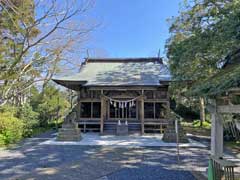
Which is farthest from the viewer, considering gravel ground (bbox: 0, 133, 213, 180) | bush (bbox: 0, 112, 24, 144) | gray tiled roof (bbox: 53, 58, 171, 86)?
gray tiled roof (bbox: 53, 58, 171, 86)

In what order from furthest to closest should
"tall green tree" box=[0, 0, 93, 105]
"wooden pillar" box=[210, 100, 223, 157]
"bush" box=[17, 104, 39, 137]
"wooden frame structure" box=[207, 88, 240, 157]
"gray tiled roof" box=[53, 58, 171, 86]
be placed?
"gray tiled roof" box=[53, 58, 171, 86], "bush" box=[17, 104, 39, 137], "tall green tree" box=[0, 0, 93, 105], "wooden pillar" box=[210, 100, 223, 157], "wooden frame structure" box=[207, 88, 240, 157]

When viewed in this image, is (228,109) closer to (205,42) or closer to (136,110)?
(205,42)

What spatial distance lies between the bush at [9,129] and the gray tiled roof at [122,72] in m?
3.86

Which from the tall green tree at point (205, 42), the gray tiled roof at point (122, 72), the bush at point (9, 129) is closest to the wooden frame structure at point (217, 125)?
the tall green tree at point (205, 42)

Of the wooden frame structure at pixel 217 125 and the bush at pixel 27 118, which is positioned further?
the bush at pixel 27 118

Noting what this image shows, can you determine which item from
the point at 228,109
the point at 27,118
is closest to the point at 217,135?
the point at 228,109

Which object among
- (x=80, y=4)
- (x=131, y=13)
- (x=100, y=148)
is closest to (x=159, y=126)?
(x=100, y=148)

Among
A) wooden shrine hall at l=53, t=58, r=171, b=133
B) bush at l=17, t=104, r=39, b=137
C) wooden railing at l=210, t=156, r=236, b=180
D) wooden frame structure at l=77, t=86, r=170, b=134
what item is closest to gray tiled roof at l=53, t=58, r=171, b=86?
wooden shrine hall at l=53, t=58, r=171, b=133

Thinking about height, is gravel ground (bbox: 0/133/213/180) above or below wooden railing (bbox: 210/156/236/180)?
below

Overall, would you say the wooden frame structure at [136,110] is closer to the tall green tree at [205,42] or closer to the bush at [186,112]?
the tall green tree at [205,42]

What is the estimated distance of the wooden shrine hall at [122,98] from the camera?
1315 cm

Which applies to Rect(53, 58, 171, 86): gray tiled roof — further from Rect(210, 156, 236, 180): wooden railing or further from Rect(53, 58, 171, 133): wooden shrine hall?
Rect(210, 156, 236, 180): wooden railing

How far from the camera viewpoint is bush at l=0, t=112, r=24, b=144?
31.7 ft

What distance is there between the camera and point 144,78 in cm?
1432
